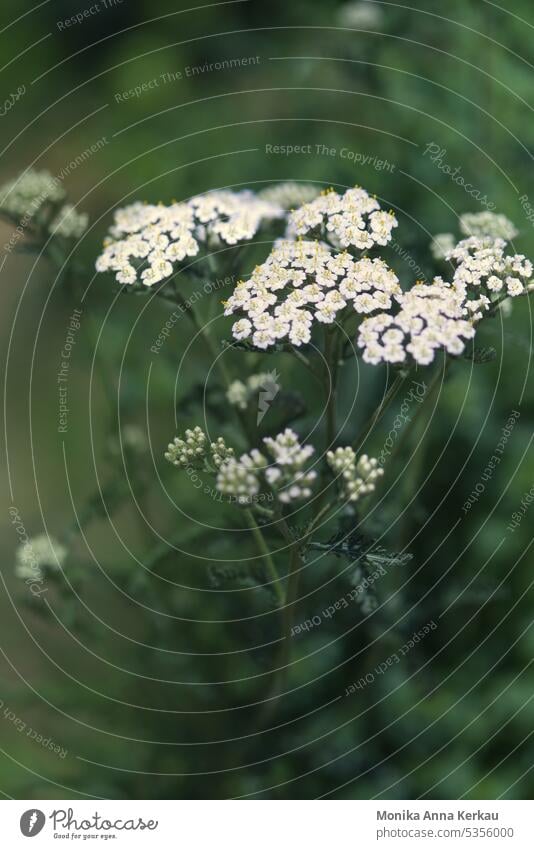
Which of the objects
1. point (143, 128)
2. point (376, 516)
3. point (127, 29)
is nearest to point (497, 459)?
point (376, 516)

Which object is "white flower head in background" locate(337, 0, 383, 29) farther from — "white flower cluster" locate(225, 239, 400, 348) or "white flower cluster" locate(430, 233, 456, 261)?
"white flower cluster" locate(225, 239, 400, 348)

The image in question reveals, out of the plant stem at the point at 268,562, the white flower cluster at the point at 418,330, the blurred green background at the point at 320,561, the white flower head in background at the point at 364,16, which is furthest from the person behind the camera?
the white flower head in background at the point at 364,16

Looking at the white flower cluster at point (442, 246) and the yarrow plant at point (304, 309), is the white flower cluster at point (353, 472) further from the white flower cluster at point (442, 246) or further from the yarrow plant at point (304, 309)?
the white flower cluster at point (442, 246)

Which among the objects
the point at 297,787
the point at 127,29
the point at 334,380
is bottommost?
the point at 297,787

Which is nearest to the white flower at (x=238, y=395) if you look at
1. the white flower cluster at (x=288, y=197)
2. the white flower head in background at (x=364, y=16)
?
the white flower cluster at (x=288, y=197)

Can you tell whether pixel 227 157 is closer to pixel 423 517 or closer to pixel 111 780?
pixel 423 517
